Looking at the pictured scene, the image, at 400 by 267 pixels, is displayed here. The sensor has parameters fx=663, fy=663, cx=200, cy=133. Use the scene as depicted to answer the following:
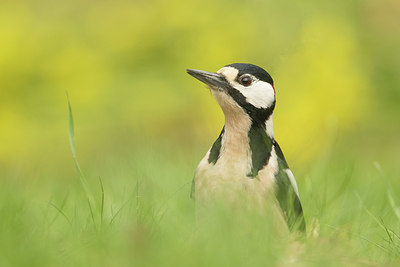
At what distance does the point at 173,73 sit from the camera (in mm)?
6320

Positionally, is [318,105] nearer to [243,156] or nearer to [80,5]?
[80,5]

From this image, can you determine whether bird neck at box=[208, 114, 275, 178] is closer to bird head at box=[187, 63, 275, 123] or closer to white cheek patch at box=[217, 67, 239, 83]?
bird head at box=[187, 63, 275, 123]

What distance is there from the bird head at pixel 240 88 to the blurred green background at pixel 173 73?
2889 millimetres

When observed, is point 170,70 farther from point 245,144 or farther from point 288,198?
point 288,198

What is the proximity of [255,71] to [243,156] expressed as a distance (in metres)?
0.36

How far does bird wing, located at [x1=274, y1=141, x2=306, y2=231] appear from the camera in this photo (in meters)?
2.38

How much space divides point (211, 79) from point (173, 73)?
12.2 ft

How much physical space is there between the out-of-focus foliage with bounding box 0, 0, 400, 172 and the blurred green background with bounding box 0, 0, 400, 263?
10mm

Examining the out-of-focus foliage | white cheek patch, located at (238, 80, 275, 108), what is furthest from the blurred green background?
white cheek patch, located at (238, 80, 275, 108)

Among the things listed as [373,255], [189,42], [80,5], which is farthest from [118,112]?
[373,255]

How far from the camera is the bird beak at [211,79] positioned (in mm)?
2629

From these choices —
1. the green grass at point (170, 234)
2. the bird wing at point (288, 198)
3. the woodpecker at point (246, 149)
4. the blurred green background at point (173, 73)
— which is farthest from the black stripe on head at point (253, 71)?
the blurred green background at point (173, 73)

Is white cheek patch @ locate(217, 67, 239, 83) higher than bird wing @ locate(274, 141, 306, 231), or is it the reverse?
white cheek patch @ locate(217, 67, 239, 83)

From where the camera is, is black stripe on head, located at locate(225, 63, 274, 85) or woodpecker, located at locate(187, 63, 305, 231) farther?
black stripe on head, located at locate(225, 63, 274, 85)
